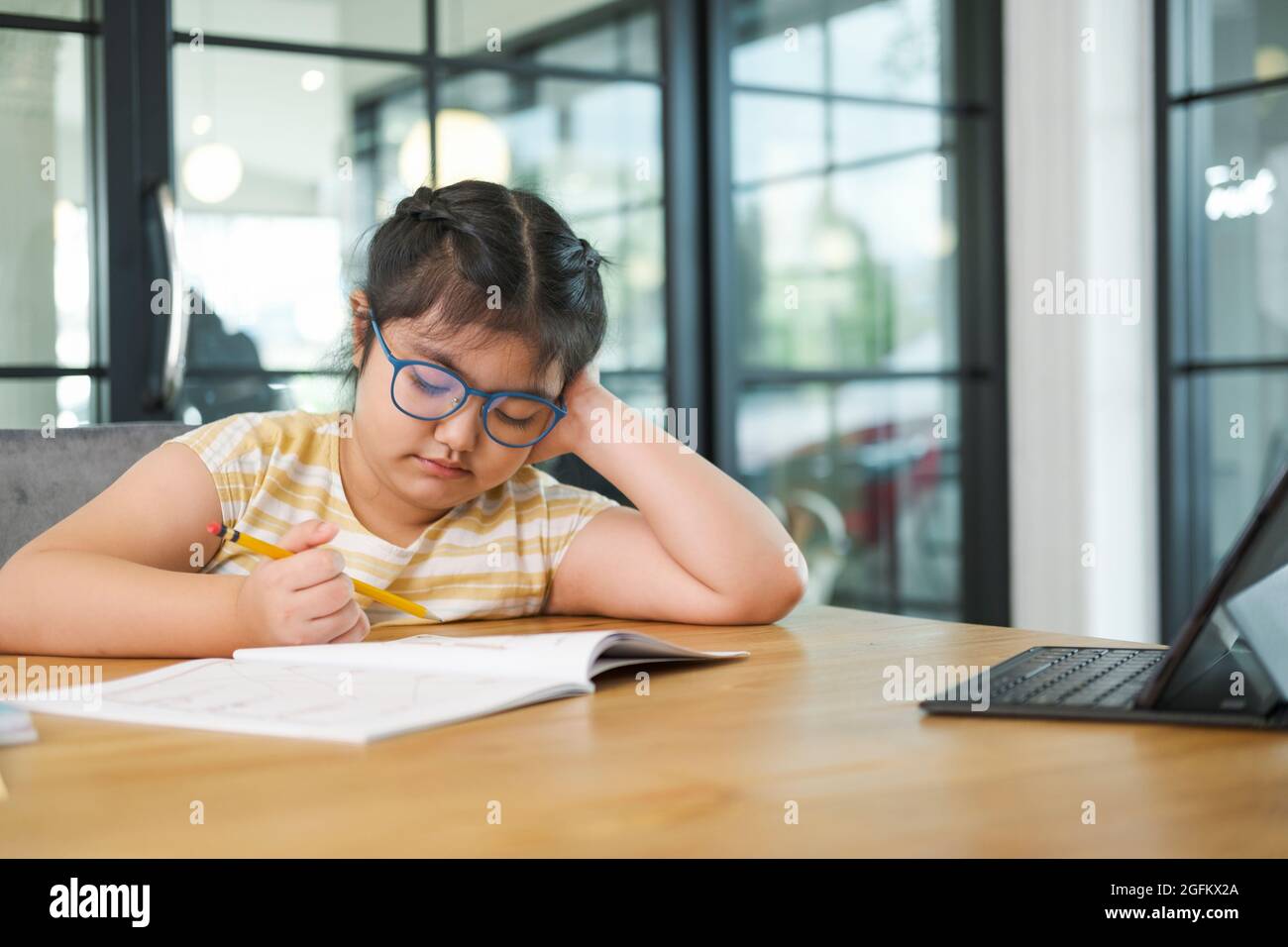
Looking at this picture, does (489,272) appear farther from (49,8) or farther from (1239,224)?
(1239,224)

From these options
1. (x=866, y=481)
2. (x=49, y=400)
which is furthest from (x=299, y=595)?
(x=866, y=481)

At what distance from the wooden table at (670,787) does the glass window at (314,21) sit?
84.8 inches

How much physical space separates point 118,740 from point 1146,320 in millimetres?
3150

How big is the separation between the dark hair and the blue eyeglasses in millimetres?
48

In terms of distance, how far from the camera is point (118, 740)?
72 centimetres

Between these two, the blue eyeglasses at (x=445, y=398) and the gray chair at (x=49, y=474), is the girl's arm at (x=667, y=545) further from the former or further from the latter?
the gray chair at (x=49, y=474)

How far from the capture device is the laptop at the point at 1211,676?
0.69 m

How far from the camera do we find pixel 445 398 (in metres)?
1.16

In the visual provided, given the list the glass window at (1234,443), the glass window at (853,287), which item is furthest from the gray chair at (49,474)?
the glass window at (1234,443)

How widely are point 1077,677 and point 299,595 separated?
1.74ft

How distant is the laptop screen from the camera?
67 cm

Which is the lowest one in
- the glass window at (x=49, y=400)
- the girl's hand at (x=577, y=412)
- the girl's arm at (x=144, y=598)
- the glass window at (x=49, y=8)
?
the girl's arm at (x=144, y=598)

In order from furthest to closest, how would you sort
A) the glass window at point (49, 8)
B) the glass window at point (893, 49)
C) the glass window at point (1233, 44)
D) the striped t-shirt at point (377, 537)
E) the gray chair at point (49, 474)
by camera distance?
1. the glass window at point (893, 49)
2. the glass window at point (1233, 44)
3. the glass window at point (49, 8)
4. the gray chair at point (49, 474)
5. the striped t-shirt at point (377, 537)
